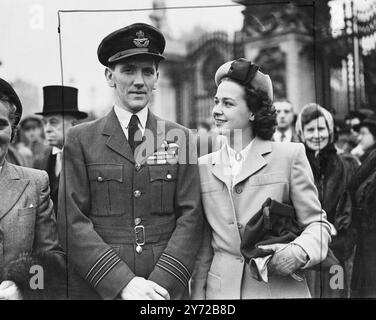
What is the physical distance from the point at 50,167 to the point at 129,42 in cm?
81

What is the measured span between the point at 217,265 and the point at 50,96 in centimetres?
129

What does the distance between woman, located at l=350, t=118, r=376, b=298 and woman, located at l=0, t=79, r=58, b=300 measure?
A: 5.56 ft

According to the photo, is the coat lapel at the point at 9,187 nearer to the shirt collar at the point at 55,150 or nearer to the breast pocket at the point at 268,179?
the shirt collar at the point at 55,150

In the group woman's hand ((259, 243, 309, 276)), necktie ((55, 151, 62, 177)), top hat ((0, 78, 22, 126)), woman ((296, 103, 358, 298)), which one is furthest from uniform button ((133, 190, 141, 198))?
woman ((296, 103, 358, 298))

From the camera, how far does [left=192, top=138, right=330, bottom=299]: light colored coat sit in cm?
297

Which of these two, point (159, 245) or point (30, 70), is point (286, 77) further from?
point (30, 70)

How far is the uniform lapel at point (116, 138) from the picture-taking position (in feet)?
9.77

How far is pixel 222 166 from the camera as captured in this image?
303cm

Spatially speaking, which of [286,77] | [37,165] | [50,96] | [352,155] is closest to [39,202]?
[37,165]

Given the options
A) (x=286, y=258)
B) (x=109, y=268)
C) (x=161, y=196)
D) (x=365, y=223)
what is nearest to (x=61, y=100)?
(x=161, y=196)

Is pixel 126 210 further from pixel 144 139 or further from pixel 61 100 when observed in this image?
pixel 61 100

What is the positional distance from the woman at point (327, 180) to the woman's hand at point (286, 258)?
15 centimetres

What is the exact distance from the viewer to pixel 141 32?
3.00 meters
